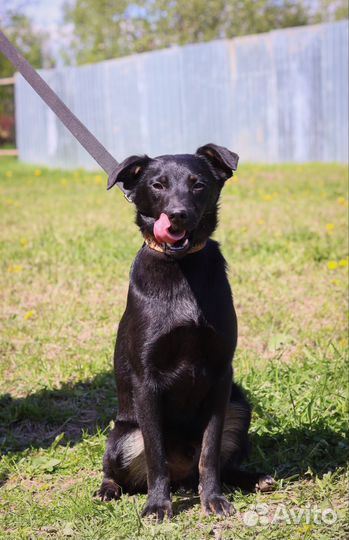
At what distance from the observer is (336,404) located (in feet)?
12.4

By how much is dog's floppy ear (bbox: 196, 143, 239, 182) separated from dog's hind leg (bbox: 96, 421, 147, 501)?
3.63 ft

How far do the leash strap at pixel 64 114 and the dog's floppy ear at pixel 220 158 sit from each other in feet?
1.39

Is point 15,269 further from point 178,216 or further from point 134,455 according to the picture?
point 178,216

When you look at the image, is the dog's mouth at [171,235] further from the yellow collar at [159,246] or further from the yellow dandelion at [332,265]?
the yellow dandelion at [332,265]

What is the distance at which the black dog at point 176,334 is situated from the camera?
110 inches

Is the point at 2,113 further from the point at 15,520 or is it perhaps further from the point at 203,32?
the point at 15,520

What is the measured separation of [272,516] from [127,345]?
0.87 meters

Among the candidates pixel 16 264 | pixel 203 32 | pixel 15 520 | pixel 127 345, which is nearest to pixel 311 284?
pixel 16 264

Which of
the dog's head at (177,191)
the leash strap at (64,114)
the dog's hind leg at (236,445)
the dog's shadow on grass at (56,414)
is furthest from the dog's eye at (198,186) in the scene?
the dog's shadow on grass at (56,414)

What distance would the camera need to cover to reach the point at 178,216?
2650 millimetres

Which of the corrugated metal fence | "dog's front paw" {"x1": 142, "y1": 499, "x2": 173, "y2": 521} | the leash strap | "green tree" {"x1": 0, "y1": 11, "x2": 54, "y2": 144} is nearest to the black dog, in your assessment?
"dog's front paw" {"x1": 142, "y1": 499, "x2": 173, "y2": 521}

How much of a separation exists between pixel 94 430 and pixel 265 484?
111 cm

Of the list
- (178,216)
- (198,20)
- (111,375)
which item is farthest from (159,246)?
(198,20)

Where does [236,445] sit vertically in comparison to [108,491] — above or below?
above
